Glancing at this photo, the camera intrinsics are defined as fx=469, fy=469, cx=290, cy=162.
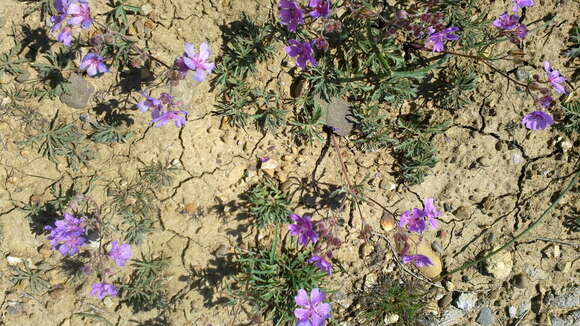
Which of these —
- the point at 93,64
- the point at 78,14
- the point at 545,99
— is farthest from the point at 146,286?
the point at 545,99

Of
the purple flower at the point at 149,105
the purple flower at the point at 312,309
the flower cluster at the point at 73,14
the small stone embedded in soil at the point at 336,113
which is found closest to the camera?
the flower cluster at the point at 73,14

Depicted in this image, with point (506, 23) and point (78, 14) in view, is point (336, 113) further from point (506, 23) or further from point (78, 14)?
point (78, 14)

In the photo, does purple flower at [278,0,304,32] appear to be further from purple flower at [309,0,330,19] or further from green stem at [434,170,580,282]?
green stem at [434,170,580,282]

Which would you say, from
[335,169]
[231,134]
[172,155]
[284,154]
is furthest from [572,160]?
[172,155]

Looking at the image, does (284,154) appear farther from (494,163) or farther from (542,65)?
(542,65)

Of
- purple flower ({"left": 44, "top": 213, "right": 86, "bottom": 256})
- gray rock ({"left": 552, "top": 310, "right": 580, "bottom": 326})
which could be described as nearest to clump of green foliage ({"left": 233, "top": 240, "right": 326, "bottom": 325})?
purple flower ({"left": 44, "top": 213, "right": 86, "bottom": 256})

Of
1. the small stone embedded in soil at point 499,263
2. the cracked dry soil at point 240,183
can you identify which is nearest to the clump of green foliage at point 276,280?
the cracked dry soil at point 240,183

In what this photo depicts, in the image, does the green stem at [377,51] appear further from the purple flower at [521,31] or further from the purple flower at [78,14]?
the purple flower at [78,14]

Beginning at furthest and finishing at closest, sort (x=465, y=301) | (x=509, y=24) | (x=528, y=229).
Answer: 1. (x=465, y=301)
2. (x=528, y=229)
3. (x=509, y=24)
